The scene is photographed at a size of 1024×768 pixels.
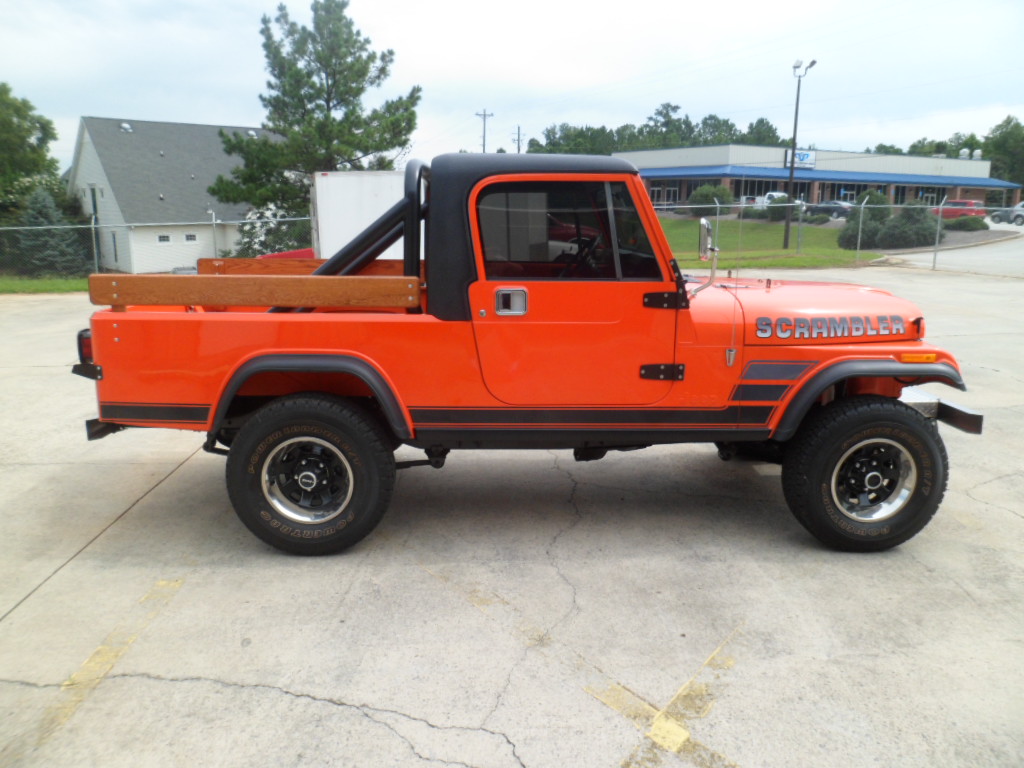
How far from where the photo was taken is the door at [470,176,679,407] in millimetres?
4008

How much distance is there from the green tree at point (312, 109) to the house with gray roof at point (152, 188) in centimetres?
639

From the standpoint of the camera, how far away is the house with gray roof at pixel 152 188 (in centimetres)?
3203

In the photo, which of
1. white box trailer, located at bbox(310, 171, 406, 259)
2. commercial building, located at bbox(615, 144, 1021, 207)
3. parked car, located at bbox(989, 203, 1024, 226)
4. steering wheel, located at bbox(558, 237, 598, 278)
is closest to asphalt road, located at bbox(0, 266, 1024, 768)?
steering wheel, located at bbox(558, 237, 598, 278)

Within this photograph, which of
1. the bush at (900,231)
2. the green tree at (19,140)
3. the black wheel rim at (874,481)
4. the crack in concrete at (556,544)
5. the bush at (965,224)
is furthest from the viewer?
the green tree at (19,140)

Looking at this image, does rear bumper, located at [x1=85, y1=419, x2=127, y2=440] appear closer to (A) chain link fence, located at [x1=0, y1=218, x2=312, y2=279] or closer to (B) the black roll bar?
(B) the black roll bar

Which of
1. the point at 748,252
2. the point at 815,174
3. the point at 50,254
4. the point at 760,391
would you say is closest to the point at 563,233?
the point at 760,391

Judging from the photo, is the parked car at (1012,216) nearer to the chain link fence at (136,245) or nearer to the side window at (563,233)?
the chain link fence at (136,245)

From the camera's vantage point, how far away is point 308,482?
4.19 m

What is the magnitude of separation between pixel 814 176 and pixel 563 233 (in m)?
59.5

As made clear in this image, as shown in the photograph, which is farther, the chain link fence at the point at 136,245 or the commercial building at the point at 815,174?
the commercial building at the point at 815,174

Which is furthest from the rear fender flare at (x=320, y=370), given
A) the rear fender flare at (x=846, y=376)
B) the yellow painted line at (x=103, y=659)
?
the rear fender flare at (x=846, y=376)

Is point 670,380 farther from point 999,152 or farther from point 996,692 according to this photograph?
point 999,152

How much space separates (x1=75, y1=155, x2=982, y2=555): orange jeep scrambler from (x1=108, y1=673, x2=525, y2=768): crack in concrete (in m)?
1.11

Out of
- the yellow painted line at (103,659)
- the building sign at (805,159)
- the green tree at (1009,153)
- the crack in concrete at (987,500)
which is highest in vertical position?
the green tree at (1009,153)
